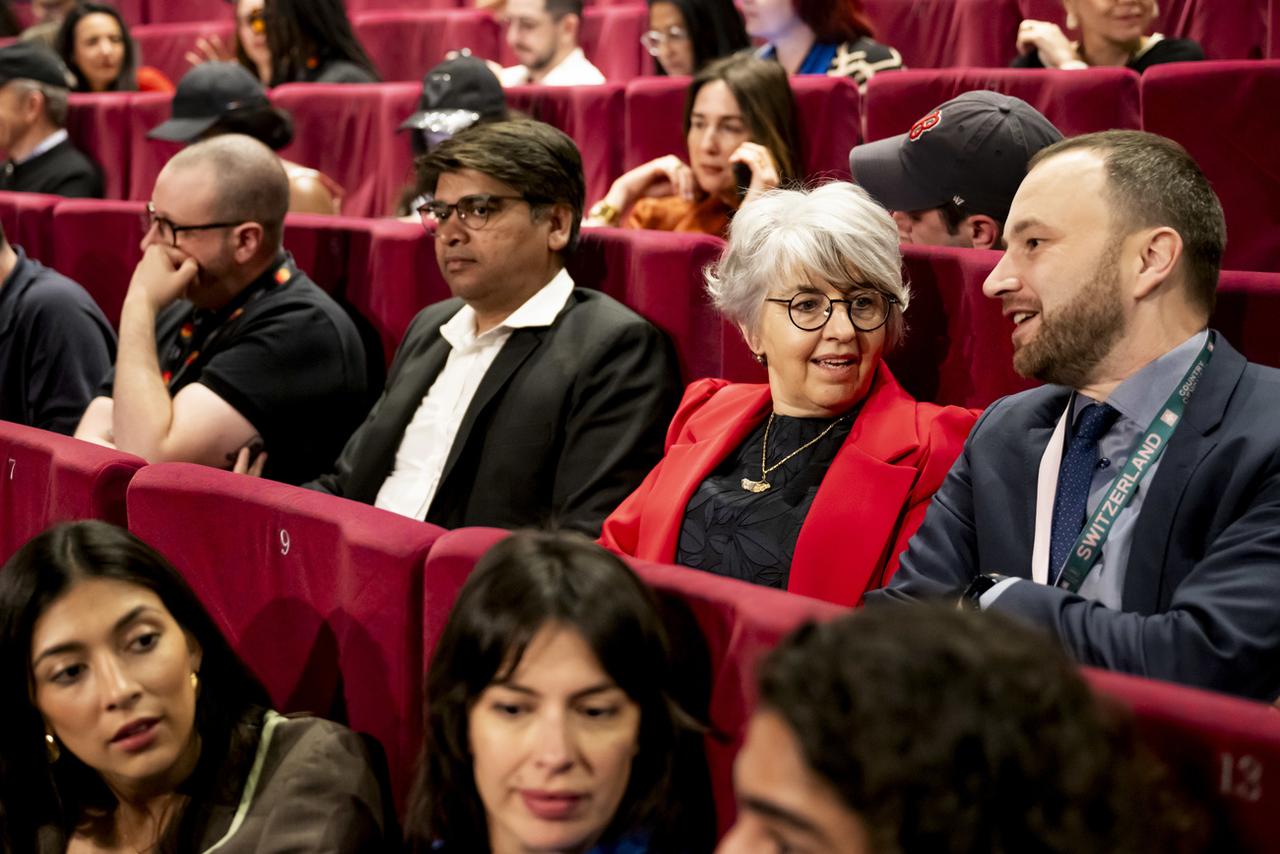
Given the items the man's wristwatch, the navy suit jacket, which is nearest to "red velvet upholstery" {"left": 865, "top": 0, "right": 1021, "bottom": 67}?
the navy suit jacket

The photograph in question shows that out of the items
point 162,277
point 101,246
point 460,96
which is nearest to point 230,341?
point 162,277

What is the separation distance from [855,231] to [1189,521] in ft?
1.03

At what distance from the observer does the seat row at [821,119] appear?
1.16 m

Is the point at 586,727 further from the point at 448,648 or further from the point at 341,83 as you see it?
the point at 341,83

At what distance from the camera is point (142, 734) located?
29.7 inches

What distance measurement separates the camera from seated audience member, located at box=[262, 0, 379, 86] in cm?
209

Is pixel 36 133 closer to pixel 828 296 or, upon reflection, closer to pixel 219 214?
pixel 219 214

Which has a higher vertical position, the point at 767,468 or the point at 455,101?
the point at 455,101

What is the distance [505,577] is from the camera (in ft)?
2.22

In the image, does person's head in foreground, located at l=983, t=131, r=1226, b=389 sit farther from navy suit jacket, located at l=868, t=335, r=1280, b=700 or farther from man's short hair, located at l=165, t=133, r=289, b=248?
man's short hair, located at l=165, t=133, r=289, b=248

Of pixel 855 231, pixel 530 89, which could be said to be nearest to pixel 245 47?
pixel 530 89

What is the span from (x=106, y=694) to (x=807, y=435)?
0.47m

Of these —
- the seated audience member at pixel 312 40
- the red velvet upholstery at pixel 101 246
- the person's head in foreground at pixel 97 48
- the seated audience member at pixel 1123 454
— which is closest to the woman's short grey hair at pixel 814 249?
the seated audience member at pixel 1123 454

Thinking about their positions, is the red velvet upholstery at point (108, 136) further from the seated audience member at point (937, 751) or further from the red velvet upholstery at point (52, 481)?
the seated audience member at point (937, 751)
